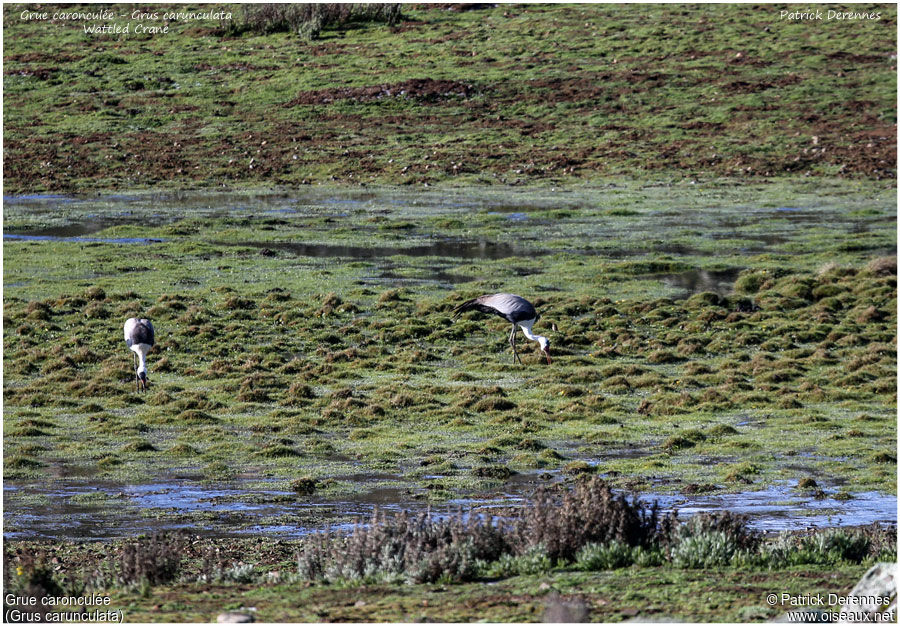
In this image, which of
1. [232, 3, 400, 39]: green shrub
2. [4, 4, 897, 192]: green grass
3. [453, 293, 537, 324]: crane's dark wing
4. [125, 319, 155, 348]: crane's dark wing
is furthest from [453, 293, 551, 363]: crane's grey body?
[232, 3, 400, 39]: green shrub

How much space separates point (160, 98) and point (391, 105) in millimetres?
12884

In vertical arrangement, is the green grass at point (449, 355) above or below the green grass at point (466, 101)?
below

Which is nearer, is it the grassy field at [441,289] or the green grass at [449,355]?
the grassy field at [441,289]

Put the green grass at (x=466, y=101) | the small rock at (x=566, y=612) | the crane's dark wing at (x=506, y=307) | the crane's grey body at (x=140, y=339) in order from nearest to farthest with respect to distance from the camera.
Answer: the small rock at (x=566, y=612)
the crane's dark wing at (x=506, y=307)
the crane's grey body at (x=140, y=339)
the green grass at (x=466, y=101)

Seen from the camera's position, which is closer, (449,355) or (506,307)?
(506,307)

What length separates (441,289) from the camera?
35156mm

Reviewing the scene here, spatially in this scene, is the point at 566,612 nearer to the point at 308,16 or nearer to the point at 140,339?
the point at 140,339

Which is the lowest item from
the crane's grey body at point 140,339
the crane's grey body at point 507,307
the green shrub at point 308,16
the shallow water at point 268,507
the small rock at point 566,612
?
the shallow water at point 268,507

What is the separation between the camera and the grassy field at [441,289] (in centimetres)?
1612

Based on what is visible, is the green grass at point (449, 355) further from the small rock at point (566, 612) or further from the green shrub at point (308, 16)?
the green shrub at point (308, 16)

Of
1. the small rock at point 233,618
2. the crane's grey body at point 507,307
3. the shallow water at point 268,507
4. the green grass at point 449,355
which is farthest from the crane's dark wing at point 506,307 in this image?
the small rock at point 233,618

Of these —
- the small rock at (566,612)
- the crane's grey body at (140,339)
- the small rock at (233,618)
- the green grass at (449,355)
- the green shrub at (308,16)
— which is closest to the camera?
the small rock at (566,612)

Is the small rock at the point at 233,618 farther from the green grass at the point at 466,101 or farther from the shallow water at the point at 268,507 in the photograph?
the green grass at the point at 466,101

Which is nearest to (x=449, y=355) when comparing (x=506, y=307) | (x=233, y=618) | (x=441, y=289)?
(x=441, y=289)
